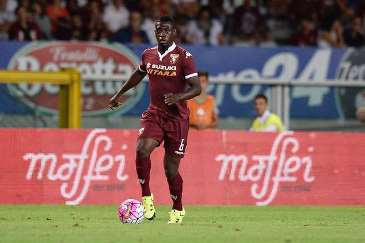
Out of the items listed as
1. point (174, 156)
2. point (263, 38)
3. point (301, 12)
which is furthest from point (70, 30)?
point (174, 156)

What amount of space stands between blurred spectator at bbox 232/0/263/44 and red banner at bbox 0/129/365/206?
5.70m

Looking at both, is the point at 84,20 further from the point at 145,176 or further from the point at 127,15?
the point at 145,176

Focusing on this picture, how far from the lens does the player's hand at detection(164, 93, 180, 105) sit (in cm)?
1192

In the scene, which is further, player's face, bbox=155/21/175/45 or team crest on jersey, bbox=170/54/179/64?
team crest on jersey, bbox=170/54/179/64

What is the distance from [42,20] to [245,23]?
4158 mm

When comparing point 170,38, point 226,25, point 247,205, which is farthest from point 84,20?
point 170,38

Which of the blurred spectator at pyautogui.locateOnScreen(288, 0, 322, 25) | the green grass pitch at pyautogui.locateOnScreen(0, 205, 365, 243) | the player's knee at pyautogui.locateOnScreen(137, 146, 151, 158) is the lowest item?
the green grass pitch at pyautogui.locateOnScreen(0, 205, 365, 243)

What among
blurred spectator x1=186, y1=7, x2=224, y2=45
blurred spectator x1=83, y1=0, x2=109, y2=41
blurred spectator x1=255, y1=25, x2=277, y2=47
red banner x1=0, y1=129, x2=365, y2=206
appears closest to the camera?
red banner x1=0, y1=129, x2=365, y2=206

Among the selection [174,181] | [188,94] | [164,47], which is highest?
[164,47]

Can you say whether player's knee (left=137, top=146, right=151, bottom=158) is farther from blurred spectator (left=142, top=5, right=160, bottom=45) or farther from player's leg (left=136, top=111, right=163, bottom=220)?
blurred spectator (left=142, top=5, right=160, bottom=45)

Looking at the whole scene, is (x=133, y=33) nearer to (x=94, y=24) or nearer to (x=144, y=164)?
(x=94, y=24)

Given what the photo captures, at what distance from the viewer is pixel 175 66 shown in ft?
40.4

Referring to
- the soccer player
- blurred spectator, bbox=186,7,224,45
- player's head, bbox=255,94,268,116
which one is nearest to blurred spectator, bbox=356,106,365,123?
player's head, bbox=255,94,268,116

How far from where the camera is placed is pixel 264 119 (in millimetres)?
17641
